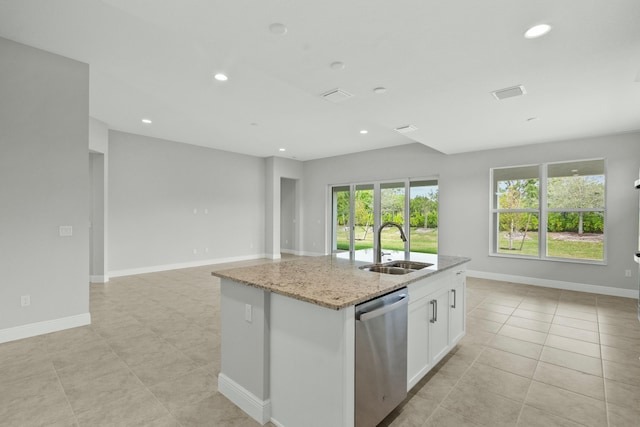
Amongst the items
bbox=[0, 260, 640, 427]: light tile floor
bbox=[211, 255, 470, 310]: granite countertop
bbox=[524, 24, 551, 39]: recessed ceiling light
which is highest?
bbox=[524, 24, 551, 39]: recessed ceiling light

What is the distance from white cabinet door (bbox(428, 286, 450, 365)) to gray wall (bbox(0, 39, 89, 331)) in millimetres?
3756

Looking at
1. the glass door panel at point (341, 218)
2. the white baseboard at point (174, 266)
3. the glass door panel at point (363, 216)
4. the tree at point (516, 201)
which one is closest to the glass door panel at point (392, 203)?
the glass door panel at point (363, 216)

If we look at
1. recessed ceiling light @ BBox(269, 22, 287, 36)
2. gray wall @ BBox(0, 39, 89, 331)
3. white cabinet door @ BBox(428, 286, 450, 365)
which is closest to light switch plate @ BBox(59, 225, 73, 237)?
gray wall @ BBox(0, 39, 89, 331)

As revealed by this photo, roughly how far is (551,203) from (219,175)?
727 cm

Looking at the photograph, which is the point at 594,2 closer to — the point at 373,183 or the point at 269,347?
the point at 269,347

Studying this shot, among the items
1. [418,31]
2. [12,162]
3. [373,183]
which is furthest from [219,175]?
[418,31]

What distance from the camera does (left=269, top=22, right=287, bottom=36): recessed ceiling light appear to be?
7.14 ft

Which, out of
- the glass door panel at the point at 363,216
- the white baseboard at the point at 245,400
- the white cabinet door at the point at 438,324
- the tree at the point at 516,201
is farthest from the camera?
the glass door panel at the point at 363,216

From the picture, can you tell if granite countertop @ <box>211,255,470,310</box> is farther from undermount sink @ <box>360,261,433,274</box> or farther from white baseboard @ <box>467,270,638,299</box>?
white baseboard @ <box>467,270,638,299</box>

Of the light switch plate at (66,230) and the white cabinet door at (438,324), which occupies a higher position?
the light switch plate at (66,230)

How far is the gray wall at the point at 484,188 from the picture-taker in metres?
4.86

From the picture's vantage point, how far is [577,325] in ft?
11.8

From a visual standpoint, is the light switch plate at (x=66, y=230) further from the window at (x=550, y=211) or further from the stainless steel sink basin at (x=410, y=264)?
the window at (x=550, y=211)

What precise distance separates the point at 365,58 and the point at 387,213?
549 cm
